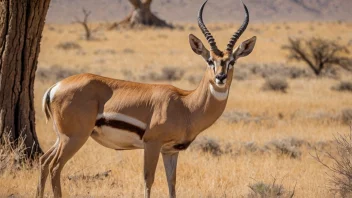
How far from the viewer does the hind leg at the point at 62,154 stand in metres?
7.62

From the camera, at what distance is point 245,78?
25.8 metres

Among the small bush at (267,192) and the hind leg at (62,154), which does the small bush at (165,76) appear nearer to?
the small bush at (267,192)

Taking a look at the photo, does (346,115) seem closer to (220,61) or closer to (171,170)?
(171,170)

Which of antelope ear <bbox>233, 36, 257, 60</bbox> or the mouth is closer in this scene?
the mouth

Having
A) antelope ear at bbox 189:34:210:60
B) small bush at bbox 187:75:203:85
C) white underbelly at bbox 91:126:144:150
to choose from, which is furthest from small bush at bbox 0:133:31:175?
small bush at bbox 187:75:203:85

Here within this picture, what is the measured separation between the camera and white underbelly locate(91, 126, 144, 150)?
754 cm

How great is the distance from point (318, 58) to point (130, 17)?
39484 millimetres

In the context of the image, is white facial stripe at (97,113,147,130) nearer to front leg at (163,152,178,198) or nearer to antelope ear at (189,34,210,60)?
front leg at (163,152,178,198)

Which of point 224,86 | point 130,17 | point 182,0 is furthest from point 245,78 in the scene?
point 182,0

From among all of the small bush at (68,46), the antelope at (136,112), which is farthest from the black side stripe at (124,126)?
the small bush at (68,46)

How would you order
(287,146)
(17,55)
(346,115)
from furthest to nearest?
(346,115)
(287,146)
(17,55)

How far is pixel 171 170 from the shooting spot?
805 centimetres

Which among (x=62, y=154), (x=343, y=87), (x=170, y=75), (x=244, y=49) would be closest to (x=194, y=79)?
(x=170, y=75)

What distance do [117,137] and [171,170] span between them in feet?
2.96
